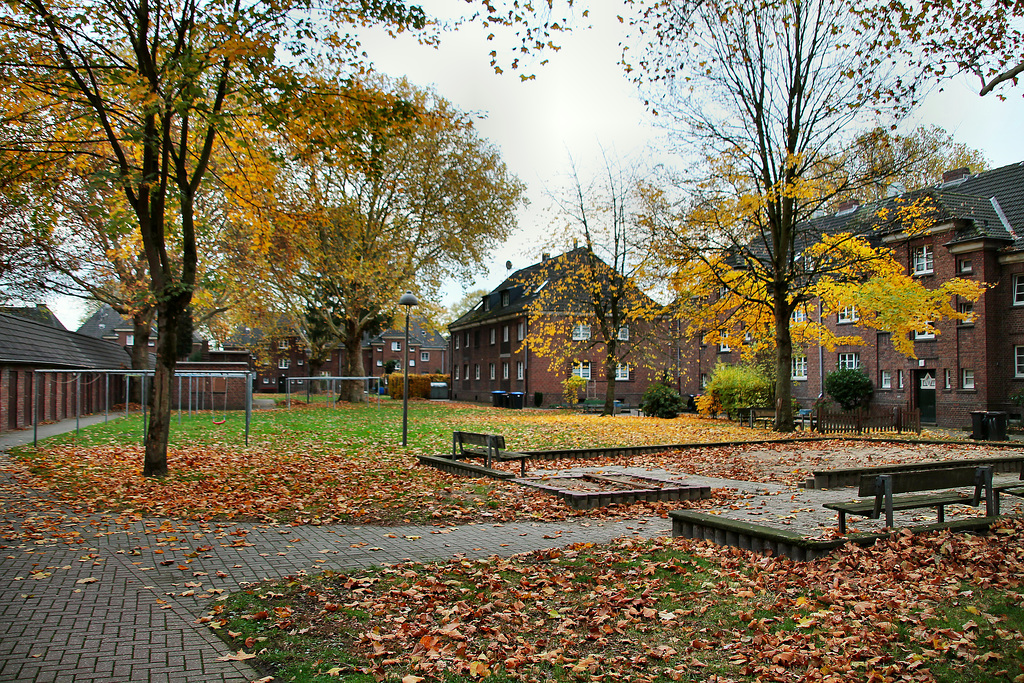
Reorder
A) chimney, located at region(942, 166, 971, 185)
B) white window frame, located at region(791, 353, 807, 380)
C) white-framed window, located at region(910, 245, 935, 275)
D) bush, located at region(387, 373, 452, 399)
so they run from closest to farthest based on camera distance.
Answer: white-framed window, located at region(910, 245, 935, 275) → chimney, located at region(942, 166, 971, 185) → white window frame, located at region(791, 353, 807, 380) → bush, located at region(387, 373, 452, 399)

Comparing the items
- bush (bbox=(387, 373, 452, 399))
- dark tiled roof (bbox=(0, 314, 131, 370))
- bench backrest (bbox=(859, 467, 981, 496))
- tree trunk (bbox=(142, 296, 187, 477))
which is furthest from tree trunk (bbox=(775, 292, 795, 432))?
bush (bbox=(387, 373, 452, 399))

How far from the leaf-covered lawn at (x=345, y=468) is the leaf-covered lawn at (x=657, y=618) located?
3.07m

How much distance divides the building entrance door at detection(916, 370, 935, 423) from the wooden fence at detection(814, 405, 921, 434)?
10.6 meters

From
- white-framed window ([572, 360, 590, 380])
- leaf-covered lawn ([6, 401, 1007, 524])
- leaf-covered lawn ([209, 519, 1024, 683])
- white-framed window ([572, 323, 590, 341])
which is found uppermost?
white-framed window ([572, 323, 590, 341])

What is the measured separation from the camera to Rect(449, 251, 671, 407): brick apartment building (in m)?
47.2

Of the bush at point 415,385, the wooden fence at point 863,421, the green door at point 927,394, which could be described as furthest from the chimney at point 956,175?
the bush at point 415,385

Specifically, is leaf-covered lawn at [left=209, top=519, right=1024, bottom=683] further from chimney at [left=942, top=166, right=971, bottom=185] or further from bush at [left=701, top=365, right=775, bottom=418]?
chimney at [left=942, top=166, right=971, bottom=185]

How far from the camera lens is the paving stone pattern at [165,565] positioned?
15.0ft

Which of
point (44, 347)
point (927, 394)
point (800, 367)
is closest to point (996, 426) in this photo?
point (927, 394)

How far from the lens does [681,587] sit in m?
6.13

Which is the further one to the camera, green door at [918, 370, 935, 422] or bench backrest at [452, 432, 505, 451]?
green door at [918, 370, 935, 422]

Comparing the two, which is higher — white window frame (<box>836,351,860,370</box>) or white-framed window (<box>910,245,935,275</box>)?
white-framed window (<box>910,245,935,275</box>)

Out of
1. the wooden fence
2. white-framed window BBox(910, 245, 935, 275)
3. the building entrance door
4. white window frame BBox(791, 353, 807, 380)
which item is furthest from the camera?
white window frame BBox(791, 353, 807, 380)

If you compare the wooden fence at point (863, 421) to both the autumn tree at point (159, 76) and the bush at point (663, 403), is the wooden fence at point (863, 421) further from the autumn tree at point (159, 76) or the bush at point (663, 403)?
the autumn tree at point (159, 76)
